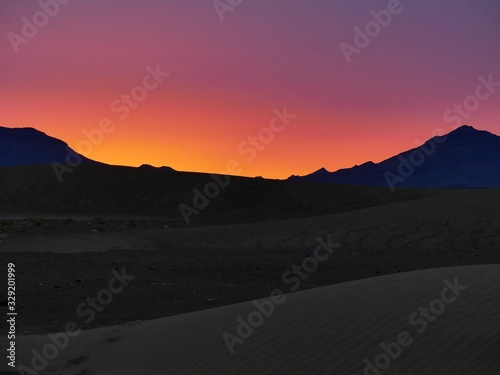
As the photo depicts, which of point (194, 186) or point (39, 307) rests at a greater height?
point (194, 186)

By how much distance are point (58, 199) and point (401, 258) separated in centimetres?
4636

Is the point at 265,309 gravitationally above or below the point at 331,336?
above

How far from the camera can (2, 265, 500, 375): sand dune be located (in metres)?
7.37

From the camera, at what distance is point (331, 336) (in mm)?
8383

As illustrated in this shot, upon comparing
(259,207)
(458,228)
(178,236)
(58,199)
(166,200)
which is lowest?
(458,228)

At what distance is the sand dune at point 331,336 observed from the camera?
737cm

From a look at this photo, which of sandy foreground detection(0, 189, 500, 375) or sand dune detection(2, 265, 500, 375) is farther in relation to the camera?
sandy foreground detection(0, 189, 500, 375)

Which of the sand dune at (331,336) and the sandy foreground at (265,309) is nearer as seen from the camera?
the sand dune at (331,336)

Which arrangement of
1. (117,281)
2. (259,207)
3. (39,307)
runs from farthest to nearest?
1. (259,207)
2. (117,281)
3. (39,307)

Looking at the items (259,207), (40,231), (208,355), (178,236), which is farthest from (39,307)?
(259,207)

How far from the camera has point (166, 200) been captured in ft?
201

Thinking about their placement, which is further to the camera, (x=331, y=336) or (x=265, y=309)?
(x=265, y=309)

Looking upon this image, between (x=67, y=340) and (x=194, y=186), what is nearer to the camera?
(x=67, y=340)

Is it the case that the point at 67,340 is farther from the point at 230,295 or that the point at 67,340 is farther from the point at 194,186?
the point at 194,186
